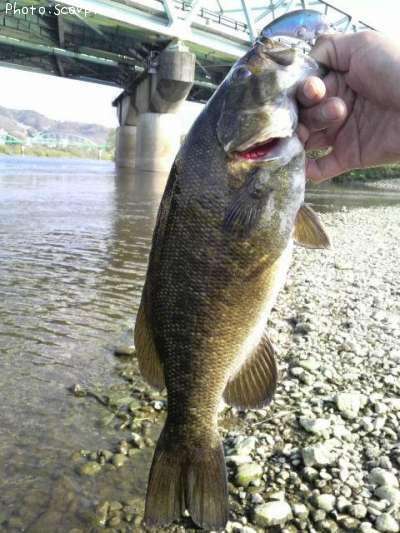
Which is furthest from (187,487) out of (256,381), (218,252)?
(218,252)

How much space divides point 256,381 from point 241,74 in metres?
1.58

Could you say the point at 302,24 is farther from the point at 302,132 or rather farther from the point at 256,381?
the point at 256,381

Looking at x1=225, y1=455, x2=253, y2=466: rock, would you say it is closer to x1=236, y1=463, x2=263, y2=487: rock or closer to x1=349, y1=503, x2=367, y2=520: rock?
x1=236, y1=463, x2=263, y2=487: rock

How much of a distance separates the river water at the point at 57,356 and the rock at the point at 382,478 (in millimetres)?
1540

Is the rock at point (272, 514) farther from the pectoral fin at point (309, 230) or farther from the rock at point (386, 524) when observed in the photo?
the pectoral fin at point (309, 230)

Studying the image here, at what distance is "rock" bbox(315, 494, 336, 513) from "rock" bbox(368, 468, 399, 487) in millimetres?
328

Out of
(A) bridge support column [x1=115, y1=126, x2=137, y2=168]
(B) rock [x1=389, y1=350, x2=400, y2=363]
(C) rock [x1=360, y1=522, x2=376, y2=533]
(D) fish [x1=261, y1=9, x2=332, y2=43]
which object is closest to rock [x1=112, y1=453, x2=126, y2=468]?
(C) rock [x1=360, y1=522, x2=376, y2=533]

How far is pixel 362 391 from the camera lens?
424 cm

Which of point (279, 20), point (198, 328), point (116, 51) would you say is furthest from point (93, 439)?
point (116, 51)

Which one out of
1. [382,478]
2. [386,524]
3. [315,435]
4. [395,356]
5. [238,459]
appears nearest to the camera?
[386,524]

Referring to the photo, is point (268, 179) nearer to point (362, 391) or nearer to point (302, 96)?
point (302, 96)

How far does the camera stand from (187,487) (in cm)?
243

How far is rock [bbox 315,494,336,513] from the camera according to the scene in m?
2.89

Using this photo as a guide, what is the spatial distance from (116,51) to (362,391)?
134 feet
